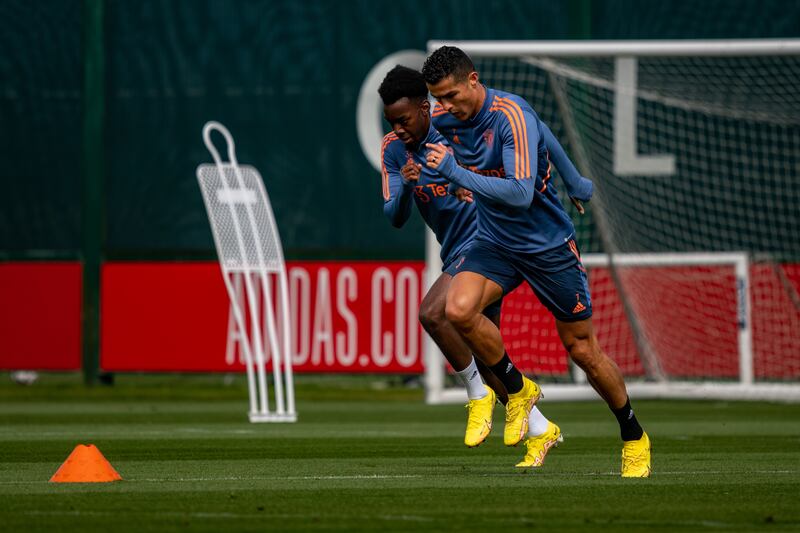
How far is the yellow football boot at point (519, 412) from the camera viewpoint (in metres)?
8.06

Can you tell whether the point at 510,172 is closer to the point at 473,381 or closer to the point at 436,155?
the point at 436,155

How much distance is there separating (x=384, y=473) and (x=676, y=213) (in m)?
10.5

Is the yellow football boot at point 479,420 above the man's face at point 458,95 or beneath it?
beneath

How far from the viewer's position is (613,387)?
796 cm

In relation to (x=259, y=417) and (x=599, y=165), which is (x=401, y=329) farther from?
(x=259, y=417)

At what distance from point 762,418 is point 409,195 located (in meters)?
5.91

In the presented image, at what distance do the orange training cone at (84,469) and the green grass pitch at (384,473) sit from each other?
138 millimetres

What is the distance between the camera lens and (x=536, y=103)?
59.2 ft

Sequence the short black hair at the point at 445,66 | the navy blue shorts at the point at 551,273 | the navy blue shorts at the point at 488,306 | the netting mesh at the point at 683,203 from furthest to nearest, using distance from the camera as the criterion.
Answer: the netting mesh at the point at 683,203
the navy blue shorts at the point at 488,306
the navy blue shorts at the point at 551,273
the short black hair at the point at 445,66

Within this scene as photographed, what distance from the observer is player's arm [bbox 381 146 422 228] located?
28.3 ft

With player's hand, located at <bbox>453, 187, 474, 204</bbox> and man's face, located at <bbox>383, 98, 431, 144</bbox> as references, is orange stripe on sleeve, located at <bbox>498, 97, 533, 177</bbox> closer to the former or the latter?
player's hand, located at <bbox>453, 187, 474, 204</bbox>

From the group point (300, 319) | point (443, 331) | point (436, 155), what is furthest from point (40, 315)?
point (436, 155)

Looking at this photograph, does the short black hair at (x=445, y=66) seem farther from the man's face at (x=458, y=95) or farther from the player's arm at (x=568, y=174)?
the player's arm at (x=568, y=174)

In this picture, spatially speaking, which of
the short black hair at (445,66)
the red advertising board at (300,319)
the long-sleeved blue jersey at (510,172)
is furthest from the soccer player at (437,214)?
the red advertising board at (300,319)
